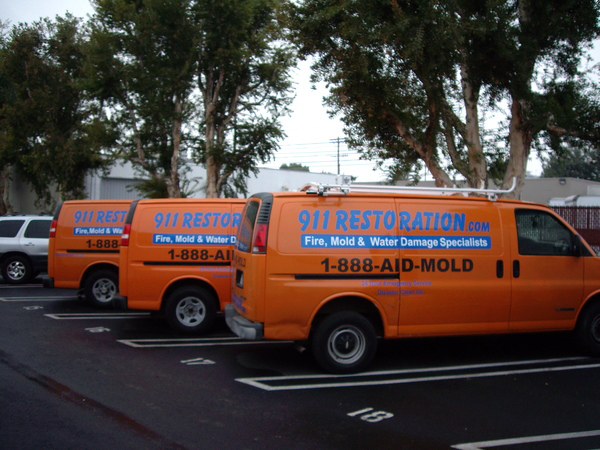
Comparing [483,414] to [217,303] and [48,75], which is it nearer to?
[217,303]

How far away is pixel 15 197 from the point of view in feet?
108

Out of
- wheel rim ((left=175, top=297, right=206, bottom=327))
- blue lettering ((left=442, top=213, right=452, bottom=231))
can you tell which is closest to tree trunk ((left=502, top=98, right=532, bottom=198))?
blue lettering ((left=442, top=213, right=452, bottom=231))

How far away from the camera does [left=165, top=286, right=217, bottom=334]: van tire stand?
8.73 meters

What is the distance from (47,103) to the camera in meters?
24.7

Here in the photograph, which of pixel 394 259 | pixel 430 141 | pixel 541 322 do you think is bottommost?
pixel 541 322

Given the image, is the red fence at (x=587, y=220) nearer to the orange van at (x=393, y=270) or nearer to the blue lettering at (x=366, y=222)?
the orange van at (x=393, y=270)

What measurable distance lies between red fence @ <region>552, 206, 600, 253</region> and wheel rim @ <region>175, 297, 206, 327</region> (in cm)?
1423

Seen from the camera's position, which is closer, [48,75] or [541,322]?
[541,322]

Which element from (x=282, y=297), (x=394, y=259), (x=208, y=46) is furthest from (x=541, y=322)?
(x=208, y=46)

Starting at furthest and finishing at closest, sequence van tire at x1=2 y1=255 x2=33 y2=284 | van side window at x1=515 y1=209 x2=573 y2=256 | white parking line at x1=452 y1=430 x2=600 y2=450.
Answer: van tire at x1=2 y1=255 x2=33 y2=284, van side window at x1=515 y1=209 x2=573 y2=256, white parking line at x1=452 y1=430 x2=600 y2=450

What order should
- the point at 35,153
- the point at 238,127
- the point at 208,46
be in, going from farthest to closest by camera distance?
the point at 35,153 → the point at 238,127 → the point at 208,46

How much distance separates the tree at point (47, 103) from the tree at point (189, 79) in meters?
3.43

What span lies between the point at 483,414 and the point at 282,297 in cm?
242

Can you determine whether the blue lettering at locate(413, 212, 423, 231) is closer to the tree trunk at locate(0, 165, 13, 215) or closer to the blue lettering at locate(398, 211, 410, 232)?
the blue lettering at locate(398, 211, 410, 232)
